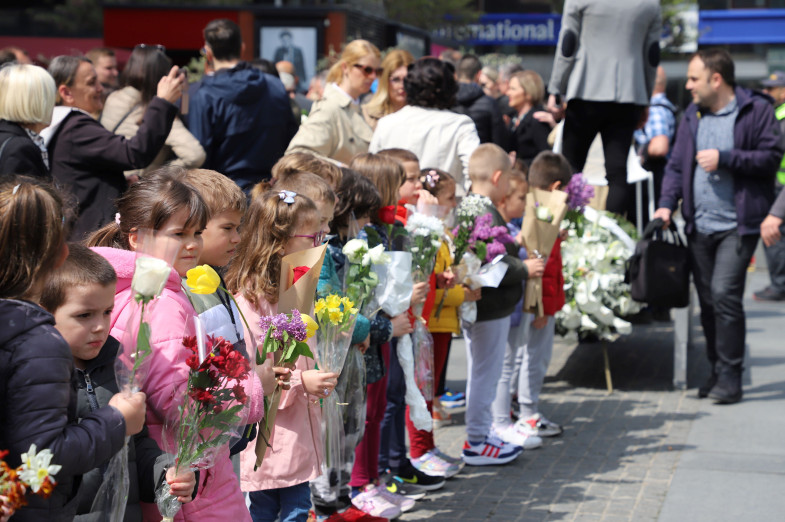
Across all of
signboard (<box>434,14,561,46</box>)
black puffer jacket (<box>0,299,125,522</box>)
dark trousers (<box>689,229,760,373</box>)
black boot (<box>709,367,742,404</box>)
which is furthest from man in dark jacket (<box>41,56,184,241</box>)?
signboard (<box>434,14,561,46</box>)

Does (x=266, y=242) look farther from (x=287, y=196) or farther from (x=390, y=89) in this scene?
(x=390, y=89)

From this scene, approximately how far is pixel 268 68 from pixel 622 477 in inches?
186

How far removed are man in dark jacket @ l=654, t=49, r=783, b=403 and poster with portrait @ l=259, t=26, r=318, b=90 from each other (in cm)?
1250

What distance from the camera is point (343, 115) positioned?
267 inches

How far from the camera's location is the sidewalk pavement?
532cm

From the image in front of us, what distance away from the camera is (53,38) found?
25672 millimetres

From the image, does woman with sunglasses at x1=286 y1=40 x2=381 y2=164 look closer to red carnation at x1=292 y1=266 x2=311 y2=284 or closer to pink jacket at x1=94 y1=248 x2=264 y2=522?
red carnation at x1=292 y1=266 x2=311 y2=284

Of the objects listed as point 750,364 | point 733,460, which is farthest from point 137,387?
point 750,364

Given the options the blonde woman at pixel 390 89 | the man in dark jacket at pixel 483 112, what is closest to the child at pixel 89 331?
the blonde woman at pixel 390 89

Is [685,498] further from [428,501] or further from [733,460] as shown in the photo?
[428,501]

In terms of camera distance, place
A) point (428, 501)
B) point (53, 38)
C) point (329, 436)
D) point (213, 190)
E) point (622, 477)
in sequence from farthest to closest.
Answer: point (53, 38), point (622, 477), point (428, 501), point (329, 436), point (213, 190)

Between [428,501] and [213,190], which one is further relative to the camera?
[428,501]

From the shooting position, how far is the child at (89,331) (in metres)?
2.64

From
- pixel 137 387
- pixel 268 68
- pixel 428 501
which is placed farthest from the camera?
pixel 268 68
